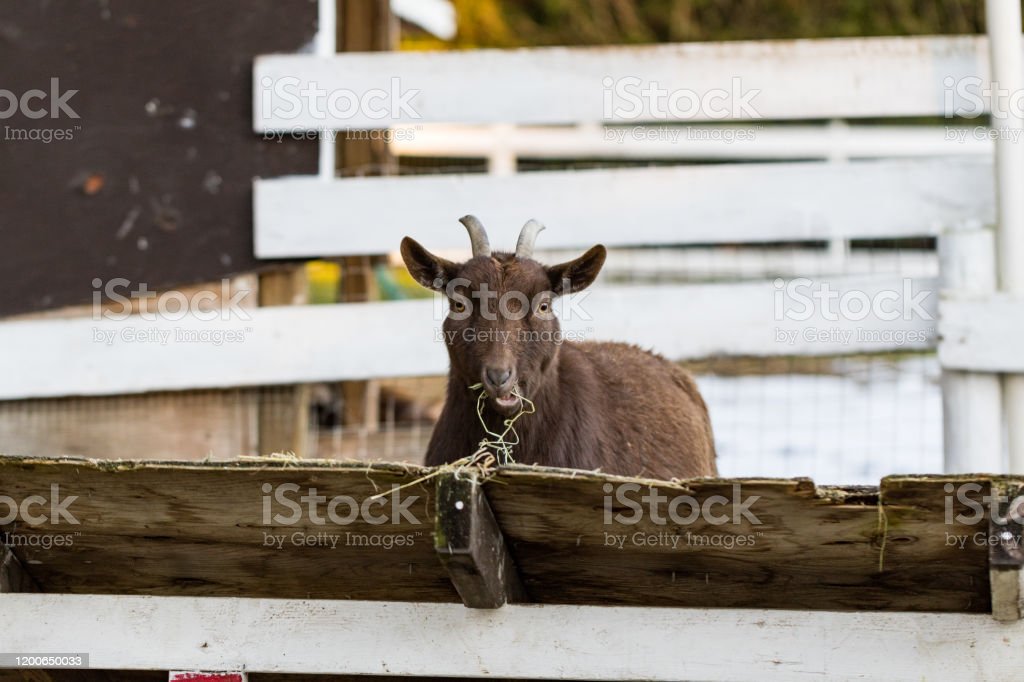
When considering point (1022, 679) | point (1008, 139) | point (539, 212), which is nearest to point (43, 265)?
point (539, 212)

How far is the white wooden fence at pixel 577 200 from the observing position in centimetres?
711

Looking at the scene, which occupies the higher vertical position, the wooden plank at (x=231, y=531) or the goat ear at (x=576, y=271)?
the goat ear at (x=576, y=271)

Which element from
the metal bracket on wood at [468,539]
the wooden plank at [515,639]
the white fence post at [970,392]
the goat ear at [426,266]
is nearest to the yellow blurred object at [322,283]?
the goat ear at [426,266]

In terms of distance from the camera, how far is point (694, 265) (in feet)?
45.1

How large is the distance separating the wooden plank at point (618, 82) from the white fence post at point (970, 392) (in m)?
0.85

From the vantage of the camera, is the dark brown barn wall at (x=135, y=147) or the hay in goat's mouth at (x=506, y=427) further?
the dark brown barn wall at (x=135, y=147)

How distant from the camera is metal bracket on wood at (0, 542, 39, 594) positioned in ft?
12.5

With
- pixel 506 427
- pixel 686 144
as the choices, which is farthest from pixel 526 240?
pixel 686 144

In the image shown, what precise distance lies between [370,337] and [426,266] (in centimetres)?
110

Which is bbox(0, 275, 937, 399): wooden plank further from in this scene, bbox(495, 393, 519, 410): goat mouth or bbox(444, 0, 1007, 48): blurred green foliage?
bbox(444, 0, 1007, 48): blurred green foliage

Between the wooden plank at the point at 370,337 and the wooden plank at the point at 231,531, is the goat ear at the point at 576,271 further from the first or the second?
the wooden plank at the point at 231,531

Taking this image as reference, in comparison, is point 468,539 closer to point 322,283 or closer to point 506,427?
point 506,427

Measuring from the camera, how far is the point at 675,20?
21.1 metres

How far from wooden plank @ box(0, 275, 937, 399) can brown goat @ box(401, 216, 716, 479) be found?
2.18ft
